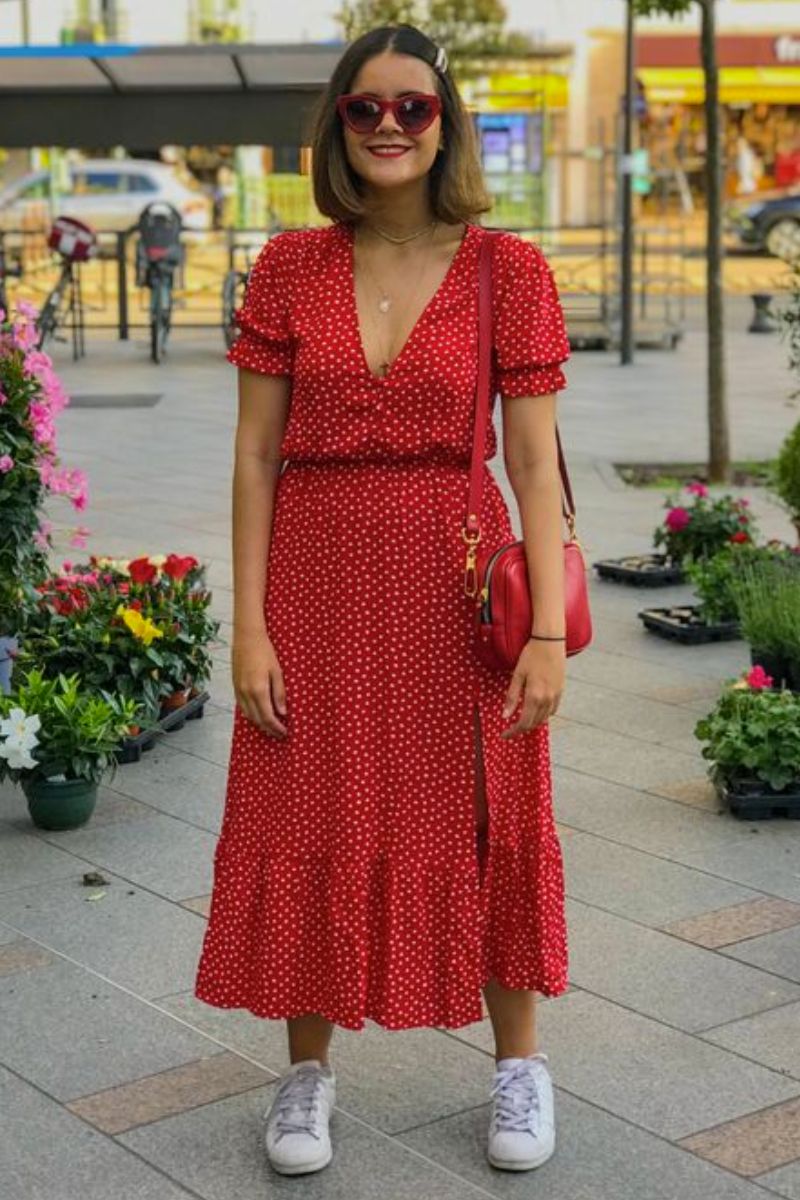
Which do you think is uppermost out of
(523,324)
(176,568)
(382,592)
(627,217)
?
(523,324)

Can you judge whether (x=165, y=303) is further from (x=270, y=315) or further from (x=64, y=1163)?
(x=64, y=1163)

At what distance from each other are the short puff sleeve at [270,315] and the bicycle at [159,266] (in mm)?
15712

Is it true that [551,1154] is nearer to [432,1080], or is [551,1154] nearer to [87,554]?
[432,1080]

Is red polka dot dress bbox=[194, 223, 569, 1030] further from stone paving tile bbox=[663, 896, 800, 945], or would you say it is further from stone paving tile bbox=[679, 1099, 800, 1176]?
stone paving tile bbox=[663, 896, 800, 945]

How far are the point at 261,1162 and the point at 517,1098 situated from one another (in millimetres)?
446

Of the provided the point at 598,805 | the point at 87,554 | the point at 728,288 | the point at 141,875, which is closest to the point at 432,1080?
the point at 141,875

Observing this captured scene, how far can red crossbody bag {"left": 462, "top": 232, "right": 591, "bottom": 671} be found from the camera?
11.5 feet

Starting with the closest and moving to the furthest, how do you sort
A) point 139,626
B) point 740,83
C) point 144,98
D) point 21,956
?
point 21,956 → point 139,626 → point 144,98 → point 740,83

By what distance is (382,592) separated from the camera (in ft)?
11.7

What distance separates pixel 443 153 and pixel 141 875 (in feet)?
7.41

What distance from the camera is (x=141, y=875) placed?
5242mm

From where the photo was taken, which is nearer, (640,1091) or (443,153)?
(443,153)

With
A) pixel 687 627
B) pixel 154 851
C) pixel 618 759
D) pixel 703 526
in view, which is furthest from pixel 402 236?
pixel 703 526

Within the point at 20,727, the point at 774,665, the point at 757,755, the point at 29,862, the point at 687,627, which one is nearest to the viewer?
the point at 29,862
